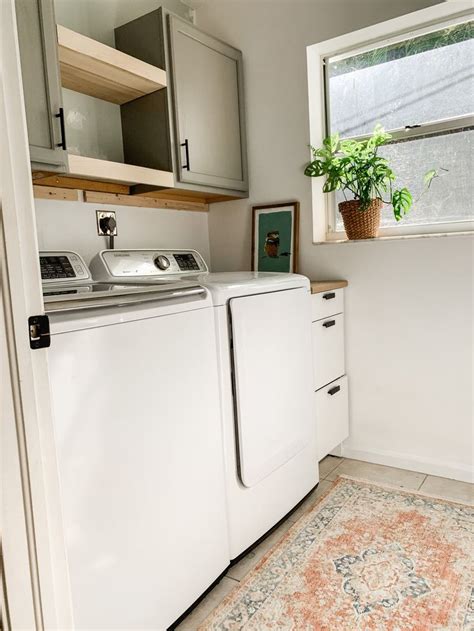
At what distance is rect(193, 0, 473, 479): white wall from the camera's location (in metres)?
2.13

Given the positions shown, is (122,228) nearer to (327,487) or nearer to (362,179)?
(362,179)

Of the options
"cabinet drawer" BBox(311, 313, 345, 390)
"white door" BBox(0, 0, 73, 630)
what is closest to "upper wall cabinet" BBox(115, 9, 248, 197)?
"cabinet drawer" BBox(311, 313, 345, 390)

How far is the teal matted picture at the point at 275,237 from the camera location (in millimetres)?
2494

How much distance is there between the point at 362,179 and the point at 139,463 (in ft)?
5.55

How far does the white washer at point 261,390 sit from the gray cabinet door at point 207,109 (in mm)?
577

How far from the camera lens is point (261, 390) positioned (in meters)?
1.67

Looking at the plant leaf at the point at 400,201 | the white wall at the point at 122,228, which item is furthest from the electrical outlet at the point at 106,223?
the plant leaf at the point at 400,201

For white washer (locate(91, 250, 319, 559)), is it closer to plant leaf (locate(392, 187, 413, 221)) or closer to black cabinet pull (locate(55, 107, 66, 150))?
black cabinet pull (locate(55, 107, 66, 150))

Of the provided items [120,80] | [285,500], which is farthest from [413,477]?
[120,80]

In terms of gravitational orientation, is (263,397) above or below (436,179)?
below

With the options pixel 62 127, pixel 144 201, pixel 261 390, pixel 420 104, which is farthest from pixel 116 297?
pixel 420 104

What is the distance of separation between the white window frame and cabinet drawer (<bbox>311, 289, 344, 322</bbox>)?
0.34 metres

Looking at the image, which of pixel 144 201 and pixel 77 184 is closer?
pixel 77 184

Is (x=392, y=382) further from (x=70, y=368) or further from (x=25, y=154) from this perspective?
(x=25, y=154)
